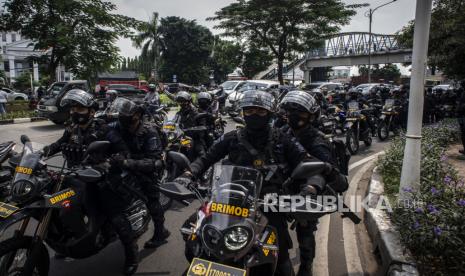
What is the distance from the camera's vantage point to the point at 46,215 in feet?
9.77

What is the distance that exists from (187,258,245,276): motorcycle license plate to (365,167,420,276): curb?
1.80 metres

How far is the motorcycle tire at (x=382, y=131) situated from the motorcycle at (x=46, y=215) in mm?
9613

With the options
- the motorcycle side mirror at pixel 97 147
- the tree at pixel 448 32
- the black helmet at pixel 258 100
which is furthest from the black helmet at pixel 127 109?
the tree at pixel 448 32

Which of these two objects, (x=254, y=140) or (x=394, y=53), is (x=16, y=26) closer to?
(x=254, y=140)

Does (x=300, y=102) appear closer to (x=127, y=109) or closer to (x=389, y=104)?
(x=127, y=109)

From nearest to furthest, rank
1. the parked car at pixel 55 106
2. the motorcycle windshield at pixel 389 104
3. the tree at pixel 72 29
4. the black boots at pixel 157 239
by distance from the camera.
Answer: the black boots at pixel 157 239, the motorcycle windshield at pixel 389 104, the parked car at pixel 55 106, the tree at pixel 72 29

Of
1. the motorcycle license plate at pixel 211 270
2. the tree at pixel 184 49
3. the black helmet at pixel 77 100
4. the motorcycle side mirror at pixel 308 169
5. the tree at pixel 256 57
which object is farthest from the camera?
the tree at pixel 184 49

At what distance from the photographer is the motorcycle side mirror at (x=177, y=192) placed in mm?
2488

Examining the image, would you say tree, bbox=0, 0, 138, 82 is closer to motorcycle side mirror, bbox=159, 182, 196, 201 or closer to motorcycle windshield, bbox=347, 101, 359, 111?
motorcycle windshield, bbox=347, 101, 359, 111

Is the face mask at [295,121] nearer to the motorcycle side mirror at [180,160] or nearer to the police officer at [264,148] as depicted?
the police officer at [264,148]

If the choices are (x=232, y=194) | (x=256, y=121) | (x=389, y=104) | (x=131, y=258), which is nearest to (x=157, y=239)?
(x=131, y=258)

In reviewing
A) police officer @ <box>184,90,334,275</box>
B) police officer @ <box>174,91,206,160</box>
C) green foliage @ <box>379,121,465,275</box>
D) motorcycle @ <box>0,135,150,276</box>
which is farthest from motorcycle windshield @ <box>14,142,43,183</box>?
police officer @ <box>174,91,206,160</box>

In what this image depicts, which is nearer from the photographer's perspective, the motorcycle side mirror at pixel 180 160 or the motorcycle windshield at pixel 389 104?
the motorcycle side mirror at pixel 180 160

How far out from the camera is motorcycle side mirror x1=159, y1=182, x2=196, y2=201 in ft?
8.16
